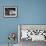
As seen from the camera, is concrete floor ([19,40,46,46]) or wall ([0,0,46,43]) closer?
concrete floor ([19,40,46,46])

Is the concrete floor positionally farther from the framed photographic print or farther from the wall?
the framed photographic print

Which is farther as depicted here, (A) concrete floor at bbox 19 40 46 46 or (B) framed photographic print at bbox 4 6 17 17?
(B) framed photographic print at bbox 4 6 17 17

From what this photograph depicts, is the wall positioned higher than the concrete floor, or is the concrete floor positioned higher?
the wall

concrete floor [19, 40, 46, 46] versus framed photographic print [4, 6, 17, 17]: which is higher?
framed photographic print [4, 6, 17, 17]

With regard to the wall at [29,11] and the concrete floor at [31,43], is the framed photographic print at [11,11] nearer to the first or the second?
the wall at [29,11]

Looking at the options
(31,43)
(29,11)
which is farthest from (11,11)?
(31,43)

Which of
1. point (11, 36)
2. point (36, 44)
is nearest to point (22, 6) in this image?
point (11, 36)

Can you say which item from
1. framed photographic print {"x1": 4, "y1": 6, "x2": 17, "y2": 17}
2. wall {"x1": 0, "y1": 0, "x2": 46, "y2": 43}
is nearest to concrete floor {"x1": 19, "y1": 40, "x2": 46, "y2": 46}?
wall {"x1": 0, "y1": 0, "x2": 46, "y2": 43}

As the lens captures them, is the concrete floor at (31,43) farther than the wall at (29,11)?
No

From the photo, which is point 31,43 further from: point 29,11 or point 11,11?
point 11,11

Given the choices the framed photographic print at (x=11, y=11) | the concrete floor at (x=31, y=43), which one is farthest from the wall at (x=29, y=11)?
the concrete floor at (x=31, y=43)

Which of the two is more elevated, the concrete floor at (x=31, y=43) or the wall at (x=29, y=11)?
the wall at (x=29, y=11)

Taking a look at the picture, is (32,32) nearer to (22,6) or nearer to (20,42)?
(20,42)

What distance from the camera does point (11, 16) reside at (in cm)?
342
